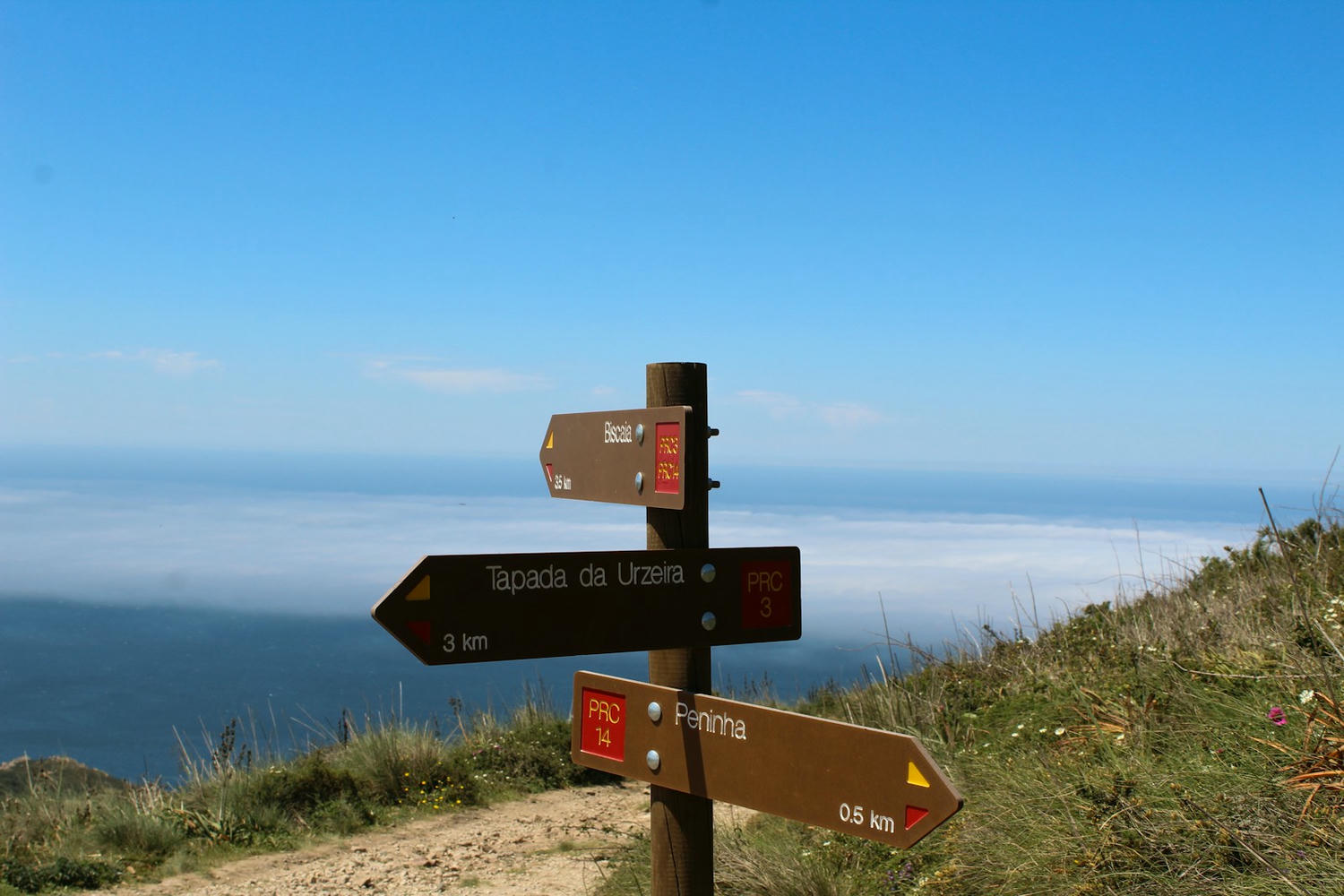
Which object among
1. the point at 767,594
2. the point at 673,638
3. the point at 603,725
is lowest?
the point at 603,725

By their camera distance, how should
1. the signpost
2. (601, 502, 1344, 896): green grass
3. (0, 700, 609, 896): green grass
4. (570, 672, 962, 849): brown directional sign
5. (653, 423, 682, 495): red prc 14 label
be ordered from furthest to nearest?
1. (0, 700, 609, 896): green grass
2. (601, 502, 1344, 896): green grass
3. (653, 423, 682, 495): red prc 14 label
4. the signpost
5. (570, 672, 962, 849): brown directional sign

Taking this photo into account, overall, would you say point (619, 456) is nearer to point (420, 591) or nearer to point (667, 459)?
point (667, 459)

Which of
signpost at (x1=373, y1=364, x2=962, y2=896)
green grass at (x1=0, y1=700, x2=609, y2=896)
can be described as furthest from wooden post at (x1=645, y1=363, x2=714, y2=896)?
green grass at (x1=0, y1=700, x2=609, y2=896)

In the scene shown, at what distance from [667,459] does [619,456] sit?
0.30m

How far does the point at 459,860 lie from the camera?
6.61 meters

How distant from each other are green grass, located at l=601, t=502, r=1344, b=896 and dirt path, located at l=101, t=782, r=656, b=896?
29.3 inches

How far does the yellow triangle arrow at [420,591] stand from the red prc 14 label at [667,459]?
829mm

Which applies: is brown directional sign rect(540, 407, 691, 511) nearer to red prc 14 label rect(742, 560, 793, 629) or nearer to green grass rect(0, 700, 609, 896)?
red prc 14 label rect(742, 560, 793, 629)

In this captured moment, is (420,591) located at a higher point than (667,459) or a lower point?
lower

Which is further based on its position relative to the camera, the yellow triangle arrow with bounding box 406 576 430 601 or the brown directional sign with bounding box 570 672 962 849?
the yellow triangle arrow with bounding box 406 576 430 601

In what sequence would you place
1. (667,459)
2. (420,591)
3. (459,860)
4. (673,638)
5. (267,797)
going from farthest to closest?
(267,797), (459,860), (667,459), (673,638), (420,591)

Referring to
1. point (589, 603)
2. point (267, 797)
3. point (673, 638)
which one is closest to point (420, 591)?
point (589, 603)

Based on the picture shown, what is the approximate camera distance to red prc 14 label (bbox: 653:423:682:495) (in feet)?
10.3

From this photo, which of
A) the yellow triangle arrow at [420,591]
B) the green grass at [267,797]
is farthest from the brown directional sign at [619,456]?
the green grass at [267,797]
